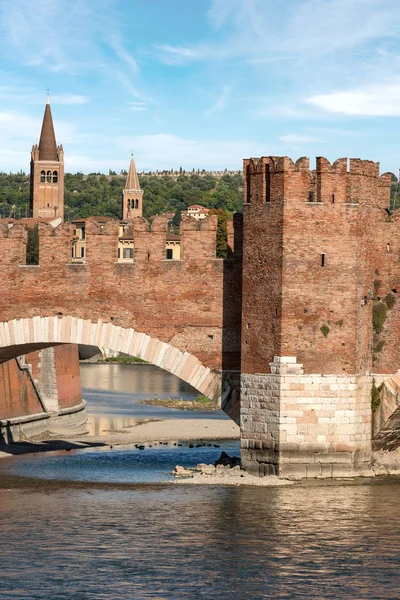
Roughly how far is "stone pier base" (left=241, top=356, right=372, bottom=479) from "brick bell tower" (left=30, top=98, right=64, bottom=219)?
292 ft

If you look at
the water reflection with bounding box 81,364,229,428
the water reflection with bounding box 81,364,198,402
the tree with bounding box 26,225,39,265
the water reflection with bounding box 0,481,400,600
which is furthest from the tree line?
the water reflection with bounding box 0,481,400,600

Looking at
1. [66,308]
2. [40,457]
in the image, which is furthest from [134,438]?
[66,308]

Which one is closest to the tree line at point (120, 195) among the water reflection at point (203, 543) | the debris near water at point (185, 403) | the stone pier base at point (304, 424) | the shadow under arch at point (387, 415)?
the debris near water at point (185, 403)

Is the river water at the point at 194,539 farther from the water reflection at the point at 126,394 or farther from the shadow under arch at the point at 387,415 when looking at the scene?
the water reflection at the point at 126,394

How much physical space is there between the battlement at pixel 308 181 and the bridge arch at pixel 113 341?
3540mm

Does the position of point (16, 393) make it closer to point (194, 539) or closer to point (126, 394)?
point (194, 539)

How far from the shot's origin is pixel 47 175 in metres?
114

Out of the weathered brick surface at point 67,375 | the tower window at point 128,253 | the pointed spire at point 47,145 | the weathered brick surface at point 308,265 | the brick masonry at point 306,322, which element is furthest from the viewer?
the pointed spire at point 47,145

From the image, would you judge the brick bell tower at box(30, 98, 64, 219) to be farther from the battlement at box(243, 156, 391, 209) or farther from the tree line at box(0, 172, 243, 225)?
the battlement at box(243, 156, 391, 209)

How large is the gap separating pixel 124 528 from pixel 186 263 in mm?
6635

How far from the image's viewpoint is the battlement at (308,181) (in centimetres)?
2442

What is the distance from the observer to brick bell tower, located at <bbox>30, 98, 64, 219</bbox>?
11294 centimetres

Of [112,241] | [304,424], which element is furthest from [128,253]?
[304,424]

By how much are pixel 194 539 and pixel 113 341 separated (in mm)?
6679
